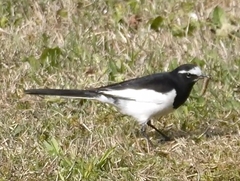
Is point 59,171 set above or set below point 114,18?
below

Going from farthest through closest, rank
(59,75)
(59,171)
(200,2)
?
1. (200,2)
2. (59,75)
3. (59,171)

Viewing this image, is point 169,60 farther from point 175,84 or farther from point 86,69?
point 175,84

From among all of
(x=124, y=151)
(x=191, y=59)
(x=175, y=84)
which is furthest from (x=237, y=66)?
(x=124, y=151)

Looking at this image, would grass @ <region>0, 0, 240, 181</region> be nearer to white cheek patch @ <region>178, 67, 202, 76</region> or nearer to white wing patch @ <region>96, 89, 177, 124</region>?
white wing patch @ <region>96, 89, 177, 124</region>

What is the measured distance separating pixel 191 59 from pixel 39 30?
Answer: 1583 mm

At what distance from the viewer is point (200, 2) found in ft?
28.5

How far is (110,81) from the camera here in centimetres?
726

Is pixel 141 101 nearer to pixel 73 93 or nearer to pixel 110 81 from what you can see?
pixel 73 93

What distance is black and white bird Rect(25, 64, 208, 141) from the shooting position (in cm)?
621

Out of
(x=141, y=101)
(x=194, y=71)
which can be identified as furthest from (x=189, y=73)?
(x=141, y=101)

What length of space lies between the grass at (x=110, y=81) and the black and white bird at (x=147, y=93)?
0.68ft

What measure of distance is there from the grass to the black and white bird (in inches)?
8.1

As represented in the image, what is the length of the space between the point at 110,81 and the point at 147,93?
1.08 meters

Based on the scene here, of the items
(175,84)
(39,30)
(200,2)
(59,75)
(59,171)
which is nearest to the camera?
(59,171)
